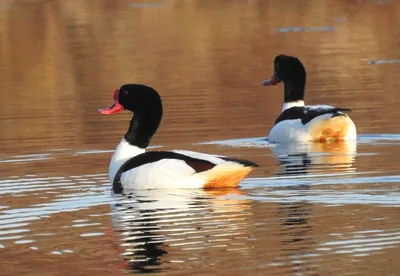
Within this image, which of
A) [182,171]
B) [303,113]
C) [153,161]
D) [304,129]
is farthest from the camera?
[303,113]

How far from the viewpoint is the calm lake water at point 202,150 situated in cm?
968

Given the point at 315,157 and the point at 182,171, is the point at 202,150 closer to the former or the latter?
the point at 315,157

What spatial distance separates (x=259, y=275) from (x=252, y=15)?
3371cm

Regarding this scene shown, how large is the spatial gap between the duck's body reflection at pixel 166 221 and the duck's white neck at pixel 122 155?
656mm

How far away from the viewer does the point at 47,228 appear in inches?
431

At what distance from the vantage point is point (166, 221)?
436 inches

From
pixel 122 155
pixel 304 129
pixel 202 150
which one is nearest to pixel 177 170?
pixel 122 155

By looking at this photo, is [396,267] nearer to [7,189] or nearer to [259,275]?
[259,275]

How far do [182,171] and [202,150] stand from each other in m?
3.07

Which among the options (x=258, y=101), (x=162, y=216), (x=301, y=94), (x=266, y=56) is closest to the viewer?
(x=162, y=216)

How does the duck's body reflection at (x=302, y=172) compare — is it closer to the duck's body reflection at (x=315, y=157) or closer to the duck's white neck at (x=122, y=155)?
the duck's body reflection at (x=315, y=157)

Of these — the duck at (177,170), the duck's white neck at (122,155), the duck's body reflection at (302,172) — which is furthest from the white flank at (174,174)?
the duck's body reflection at (302,172)

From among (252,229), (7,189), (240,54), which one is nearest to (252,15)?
(240,54)

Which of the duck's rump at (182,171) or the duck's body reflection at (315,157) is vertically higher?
the duck's rump at (182,171)
